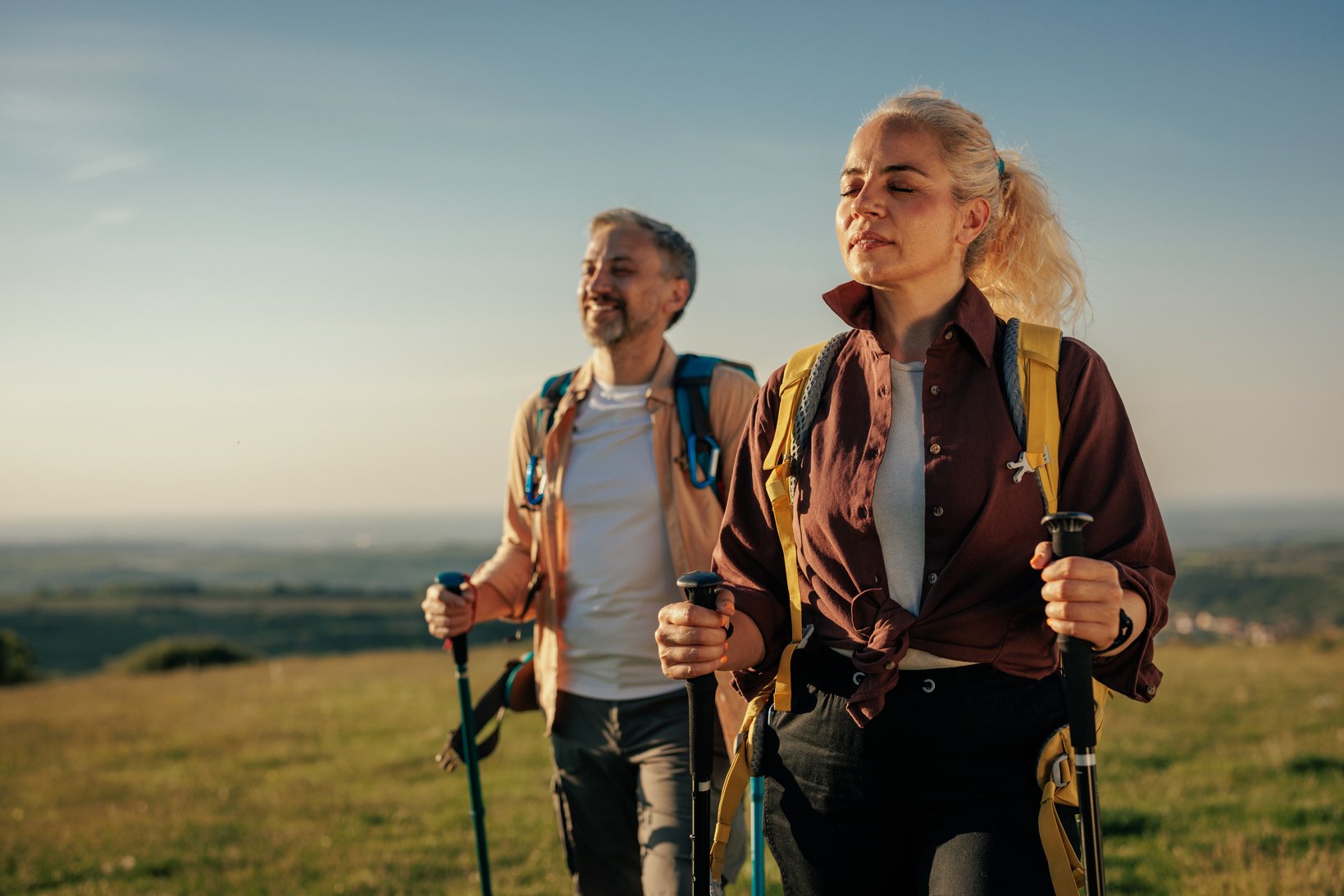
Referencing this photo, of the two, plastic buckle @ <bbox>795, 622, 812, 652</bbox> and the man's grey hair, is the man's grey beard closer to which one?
the man's grey hair

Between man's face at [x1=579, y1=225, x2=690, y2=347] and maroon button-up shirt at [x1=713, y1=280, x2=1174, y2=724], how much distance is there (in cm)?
220

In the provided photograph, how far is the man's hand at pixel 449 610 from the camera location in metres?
4.88

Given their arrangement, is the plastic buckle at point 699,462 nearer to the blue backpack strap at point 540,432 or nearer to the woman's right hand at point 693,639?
the blue backpack strap at point 540,432

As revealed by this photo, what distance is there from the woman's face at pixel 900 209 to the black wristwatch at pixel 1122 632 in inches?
39.7

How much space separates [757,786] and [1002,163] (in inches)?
74.1

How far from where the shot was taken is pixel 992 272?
10.8 ft

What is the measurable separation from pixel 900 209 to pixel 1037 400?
0.60 m

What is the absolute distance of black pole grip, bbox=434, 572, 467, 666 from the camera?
191 inches

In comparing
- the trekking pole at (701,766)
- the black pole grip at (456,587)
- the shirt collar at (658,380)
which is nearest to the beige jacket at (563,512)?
the shirt collar at (658,380)

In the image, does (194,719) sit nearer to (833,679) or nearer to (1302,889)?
(1302,889)

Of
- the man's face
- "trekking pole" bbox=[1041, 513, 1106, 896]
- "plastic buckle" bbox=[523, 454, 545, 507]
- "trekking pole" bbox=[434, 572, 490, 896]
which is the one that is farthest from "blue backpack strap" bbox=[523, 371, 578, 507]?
"trekking pole" bbox=[1041, 513, 1106, 896]

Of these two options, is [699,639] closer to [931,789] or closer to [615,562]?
[931,789]

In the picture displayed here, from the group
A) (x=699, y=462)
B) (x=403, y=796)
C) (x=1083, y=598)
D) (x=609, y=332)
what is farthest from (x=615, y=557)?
(x=403, y=796)

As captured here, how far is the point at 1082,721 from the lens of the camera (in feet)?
8.42
